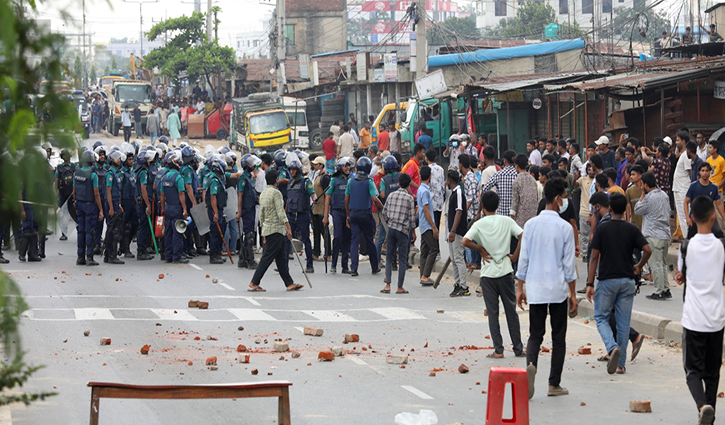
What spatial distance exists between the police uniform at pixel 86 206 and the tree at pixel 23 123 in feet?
44.8

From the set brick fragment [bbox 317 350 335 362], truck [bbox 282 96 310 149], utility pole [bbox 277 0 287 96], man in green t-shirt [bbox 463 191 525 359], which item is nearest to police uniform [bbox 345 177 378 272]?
man in green t-shirt [bbox 463 191 525 359]

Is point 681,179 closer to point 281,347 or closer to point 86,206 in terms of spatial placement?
point 281,347

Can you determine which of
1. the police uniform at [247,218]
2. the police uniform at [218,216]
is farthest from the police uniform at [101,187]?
the police uniform at [247,218]

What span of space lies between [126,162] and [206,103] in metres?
39.1

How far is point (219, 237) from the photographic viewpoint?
1747 centimetres

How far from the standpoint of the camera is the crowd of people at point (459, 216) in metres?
8.65

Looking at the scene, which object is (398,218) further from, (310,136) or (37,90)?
(310,136)

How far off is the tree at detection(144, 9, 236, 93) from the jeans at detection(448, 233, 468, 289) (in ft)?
148

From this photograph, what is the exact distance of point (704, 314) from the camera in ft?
23.2

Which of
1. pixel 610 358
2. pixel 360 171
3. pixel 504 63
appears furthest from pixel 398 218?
pixel 504 63

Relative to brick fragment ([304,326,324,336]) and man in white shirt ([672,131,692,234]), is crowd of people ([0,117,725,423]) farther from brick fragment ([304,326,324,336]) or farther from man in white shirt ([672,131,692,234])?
brick fragment ([304,326,324,336])

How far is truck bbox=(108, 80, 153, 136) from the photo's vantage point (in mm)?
53000

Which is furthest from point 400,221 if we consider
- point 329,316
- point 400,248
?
point 329,316

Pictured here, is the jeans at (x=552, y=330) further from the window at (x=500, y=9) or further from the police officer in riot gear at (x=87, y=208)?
the window at (x=500, y=9)
